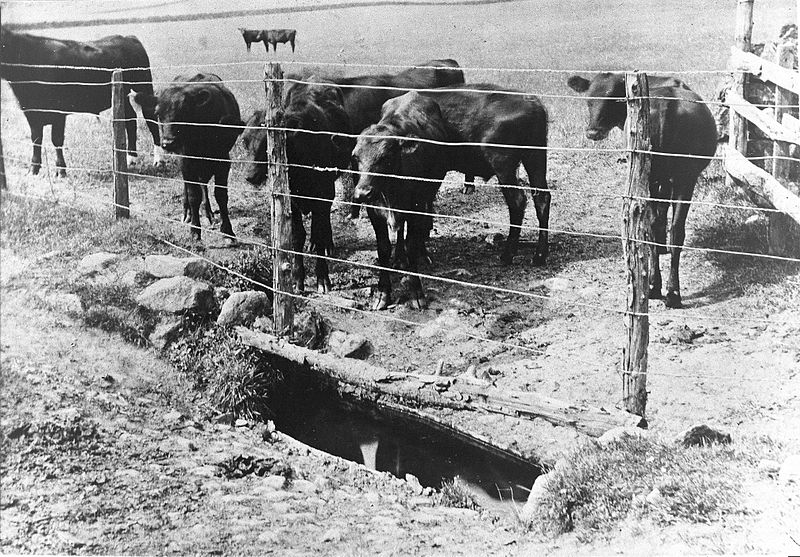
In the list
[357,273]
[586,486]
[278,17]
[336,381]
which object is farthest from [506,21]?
[586,486]

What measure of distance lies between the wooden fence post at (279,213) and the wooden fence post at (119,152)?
241 centimetres

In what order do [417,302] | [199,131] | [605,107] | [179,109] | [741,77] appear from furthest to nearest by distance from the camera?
[199,131]
[179,109]
[605,107]
[741,77]
[417,302]

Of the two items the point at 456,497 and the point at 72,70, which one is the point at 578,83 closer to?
the point at 456,497

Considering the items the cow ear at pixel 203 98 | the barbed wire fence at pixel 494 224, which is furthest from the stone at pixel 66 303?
the cow ear at pixel 203 98

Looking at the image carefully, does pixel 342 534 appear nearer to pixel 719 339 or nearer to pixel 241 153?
pixel 719 339

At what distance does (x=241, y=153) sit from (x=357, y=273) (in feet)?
8.40

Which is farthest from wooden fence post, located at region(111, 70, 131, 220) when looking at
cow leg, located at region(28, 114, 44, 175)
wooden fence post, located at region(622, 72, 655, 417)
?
wooden fence post, located at region(622, 72, 655, 417)

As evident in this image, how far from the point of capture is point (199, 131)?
8.55 meters

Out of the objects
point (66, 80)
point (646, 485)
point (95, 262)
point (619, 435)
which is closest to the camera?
point (646, 485)

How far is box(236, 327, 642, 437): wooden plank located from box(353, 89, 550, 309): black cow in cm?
112

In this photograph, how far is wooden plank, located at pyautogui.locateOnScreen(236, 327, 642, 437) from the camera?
511 cm

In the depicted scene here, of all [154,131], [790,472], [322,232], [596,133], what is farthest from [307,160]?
[790,472]

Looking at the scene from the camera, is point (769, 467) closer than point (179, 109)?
Yes

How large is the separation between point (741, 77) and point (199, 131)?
5.62 metres
